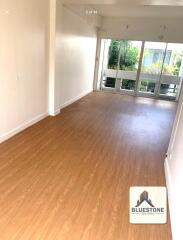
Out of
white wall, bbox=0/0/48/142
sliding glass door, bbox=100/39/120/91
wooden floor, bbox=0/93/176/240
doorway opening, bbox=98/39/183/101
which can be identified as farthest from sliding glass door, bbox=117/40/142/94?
white wall, bbox=0/0/48/142

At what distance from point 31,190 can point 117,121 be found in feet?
10.0

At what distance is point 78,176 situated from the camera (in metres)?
2.71

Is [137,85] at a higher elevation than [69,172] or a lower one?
higher

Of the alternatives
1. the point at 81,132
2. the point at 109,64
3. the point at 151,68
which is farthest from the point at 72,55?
the point at 151,68

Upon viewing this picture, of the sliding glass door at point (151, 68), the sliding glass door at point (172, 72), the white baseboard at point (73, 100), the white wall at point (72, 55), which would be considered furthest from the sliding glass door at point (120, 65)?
the white baseboard at point (73, 100)

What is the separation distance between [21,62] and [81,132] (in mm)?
1726

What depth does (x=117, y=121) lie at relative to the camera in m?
5.00

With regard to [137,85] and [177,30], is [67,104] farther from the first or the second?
[177,30]

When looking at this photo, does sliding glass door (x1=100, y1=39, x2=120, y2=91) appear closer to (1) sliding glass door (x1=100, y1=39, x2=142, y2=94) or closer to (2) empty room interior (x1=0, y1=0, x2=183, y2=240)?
(1) sliding glass door (x1=100, y1=39, x2=142, y2=94)

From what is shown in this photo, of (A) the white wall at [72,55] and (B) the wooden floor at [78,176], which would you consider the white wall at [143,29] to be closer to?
(A) the white wall at [72,55]

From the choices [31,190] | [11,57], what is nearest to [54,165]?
[31,190]

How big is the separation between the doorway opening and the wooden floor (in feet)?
10.5

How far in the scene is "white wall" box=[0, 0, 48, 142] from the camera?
10.3 ft

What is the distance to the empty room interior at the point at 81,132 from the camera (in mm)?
2055
